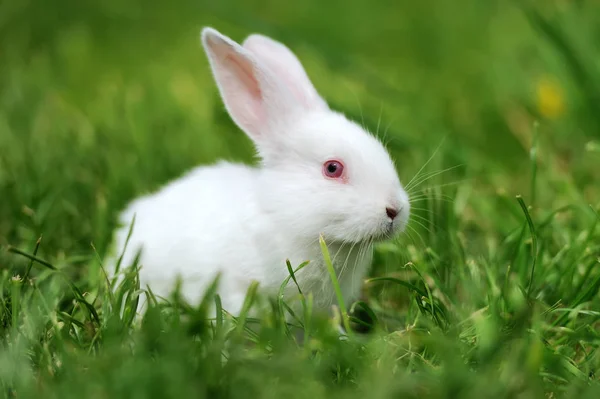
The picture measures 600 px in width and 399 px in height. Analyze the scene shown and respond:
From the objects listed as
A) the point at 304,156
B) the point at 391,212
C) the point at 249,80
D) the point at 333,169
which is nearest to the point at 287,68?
the point at 249,80

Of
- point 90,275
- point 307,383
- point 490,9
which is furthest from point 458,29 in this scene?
point 307,383

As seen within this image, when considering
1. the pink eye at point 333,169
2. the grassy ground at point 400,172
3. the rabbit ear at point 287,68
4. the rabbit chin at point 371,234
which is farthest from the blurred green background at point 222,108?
the rabbit chin at point 371,234

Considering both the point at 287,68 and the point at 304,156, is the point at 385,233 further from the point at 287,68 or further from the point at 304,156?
the point at 287,68

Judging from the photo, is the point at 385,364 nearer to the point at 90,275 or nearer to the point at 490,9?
the point at 90,275

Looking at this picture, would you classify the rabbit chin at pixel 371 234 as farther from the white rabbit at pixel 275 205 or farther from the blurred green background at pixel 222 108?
the blurred green background at pixel 222 108

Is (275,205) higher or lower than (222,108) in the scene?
lower

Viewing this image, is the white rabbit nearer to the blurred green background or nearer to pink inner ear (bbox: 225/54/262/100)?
pink inner ear (bbox: 225/54/262/100)

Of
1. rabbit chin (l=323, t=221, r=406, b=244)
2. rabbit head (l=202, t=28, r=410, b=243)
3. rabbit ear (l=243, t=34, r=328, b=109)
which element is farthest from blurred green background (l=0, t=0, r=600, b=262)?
rabbit chin (l=323, t=221, r=406, b=244)
